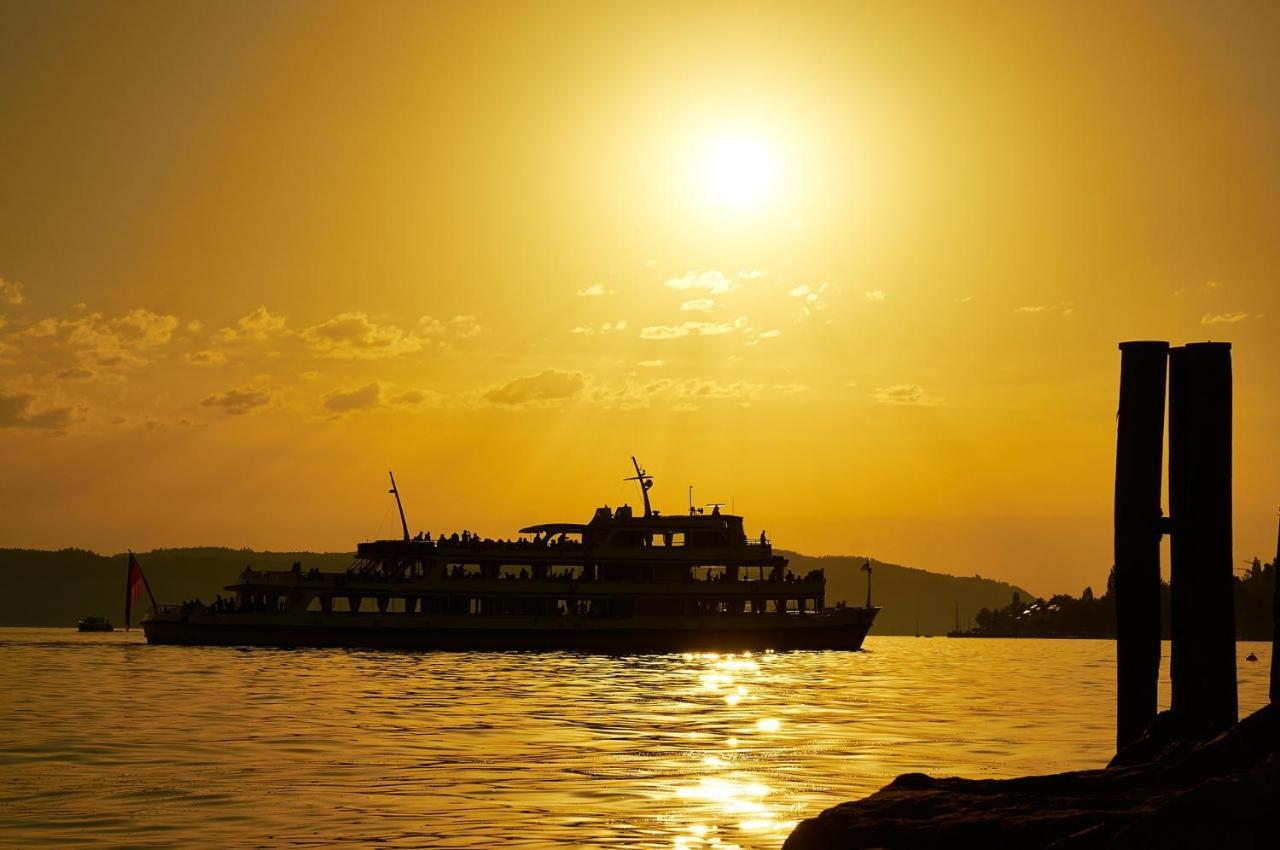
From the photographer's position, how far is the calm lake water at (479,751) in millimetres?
18250

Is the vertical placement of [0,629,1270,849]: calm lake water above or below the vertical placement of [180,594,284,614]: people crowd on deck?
below

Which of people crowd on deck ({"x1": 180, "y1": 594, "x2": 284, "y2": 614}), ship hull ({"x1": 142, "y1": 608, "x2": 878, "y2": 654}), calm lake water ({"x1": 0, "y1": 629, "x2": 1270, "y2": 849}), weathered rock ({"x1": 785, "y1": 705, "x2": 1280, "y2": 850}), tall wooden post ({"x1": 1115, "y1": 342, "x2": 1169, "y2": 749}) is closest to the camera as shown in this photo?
weathered rock ({"x1": 785, "y1": 705, "x2": 1280, "y2": 850})

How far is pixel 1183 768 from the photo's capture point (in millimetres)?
12383

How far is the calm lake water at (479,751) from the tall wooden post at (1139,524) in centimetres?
439

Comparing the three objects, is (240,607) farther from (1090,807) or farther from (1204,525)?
(1090,807)

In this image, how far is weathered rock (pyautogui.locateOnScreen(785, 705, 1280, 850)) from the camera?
29.2ft

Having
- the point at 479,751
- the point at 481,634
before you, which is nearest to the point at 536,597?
the point at 481,634

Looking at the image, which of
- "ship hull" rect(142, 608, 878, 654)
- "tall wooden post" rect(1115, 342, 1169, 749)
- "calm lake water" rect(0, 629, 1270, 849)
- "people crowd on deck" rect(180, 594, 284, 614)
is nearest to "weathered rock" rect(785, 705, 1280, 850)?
"tall wooden post" rect(1115, 342, 1169, 749)

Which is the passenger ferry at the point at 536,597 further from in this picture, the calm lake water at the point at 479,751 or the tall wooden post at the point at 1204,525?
the tall wooden post at the point at 1204,525

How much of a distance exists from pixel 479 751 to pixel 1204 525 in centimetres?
1473

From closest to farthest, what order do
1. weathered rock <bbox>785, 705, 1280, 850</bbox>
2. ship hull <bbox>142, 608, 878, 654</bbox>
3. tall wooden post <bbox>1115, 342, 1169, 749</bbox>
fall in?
weathered rock <bbox>785, 705, 1280, 850</bbox>
tall wooden post <bbox>1115, 342, 1169, 749</bbox>
ship hull <bbox>142, 608, 878, 654</bbox>

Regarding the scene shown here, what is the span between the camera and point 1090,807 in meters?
11.5

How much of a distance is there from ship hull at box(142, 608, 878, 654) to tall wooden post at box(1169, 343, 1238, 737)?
60577 mm

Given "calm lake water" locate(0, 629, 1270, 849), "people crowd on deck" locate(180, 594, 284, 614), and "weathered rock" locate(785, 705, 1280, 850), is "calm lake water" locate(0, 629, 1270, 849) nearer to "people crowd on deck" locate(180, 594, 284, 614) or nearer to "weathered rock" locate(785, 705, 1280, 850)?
"weathered rock" locate(785, 705, 1280, 850)
